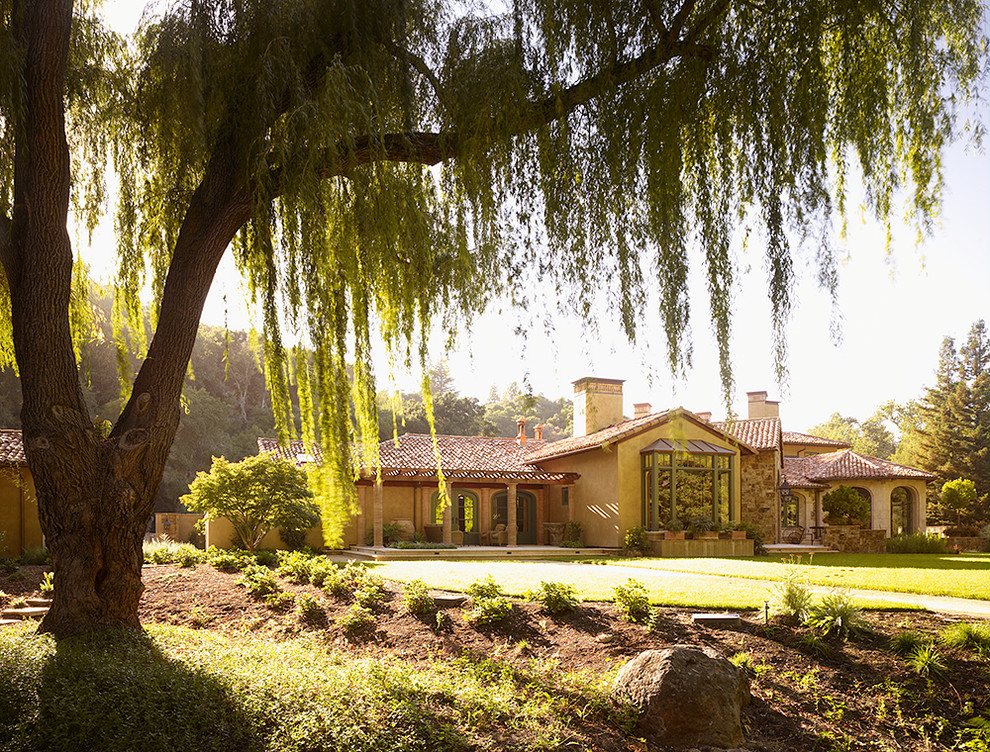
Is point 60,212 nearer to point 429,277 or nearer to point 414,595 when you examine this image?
point 429,277

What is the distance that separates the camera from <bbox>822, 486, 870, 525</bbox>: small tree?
2388 centimetres

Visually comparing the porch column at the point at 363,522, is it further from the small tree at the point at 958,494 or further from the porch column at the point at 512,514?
the small tree at the point at 958,494

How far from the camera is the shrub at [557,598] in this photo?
812cm

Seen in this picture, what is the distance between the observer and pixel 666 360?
5.51 m

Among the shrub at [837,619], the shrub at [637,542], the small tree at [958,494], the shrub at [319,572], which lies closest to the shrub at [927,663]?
the shrub at [837,619]

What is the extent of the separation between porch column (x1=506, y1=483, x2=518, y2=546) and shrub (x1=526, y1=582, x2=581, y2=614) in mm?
15958

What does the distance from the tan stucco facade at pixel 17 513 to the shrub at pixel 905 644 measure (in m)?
18.4

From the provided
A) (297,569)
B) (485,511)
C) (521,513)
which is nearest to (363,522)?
(485,511)

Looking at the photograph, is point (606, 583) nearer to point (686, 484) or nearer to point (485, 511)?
point (686, 484)

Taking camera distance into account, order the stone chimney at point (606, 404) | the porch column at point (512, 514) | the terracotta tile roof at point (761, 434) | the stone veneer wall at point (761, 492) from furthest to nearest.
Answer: the stone chimney at point (606, 404) < the stone veneer wall at point (761, 492) < the terracotta tile roof at point (761, 434) < the porch column at point (512, 514)

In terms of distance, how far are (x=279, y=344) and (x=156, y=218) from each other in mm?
2531

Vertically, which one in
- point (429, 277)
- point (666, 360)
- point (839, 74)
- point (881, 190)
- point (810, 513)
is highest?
point (839, 74)

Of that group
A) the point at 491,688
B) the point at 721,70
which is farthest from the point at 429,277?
the point at 491,688

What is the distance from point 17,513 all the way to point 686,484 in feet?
60.3
